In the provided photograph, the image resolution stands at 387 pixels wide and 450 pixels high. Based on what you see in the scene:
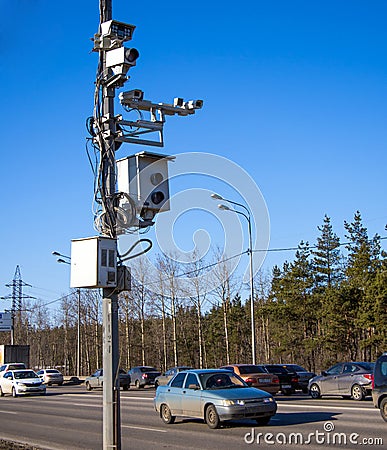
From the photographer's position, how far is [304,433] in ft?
47.2

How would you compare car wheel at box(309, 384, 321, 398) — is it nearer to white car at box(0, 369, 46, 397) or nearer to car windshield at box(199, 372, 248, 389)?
car windshield at box(199, 372, 248, 389)

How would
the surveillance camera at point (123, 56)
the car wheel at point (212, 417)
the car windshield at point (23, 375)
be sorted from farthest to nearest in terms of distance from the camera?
the car windshield at point (23, 375)
the car wheel at point (212, 417)
the surveillance camera at point (123, 56)

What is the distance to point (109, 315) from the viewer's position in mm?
7961

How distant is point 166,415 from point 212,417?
2.30 meters

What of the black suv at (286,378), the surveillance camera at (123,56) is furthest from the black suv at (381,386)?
the black suv at (286,378)

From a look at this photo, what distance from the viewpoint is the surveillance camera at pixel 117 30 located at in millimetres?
8250

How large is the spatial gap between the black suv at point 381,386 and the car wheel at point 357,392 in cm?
972

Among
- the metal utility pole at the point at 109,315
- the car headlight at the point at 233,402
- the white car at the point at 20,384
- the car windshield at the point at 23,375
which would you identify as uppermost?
the metal utility pole at the point at 109,315

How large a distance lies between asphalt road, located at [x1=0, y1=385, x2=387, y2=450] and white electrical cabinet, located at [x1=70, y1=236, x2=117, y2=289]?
6.44 meters

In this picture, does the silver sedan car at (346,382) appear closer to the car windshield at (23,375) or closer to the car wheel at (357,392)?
the car wheel at (357,392)

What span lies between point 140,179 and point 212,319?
7353 centimetres

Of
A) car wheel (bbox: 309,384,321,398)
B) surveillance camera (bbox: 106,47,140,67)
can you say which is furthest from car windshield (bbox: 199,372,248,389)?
car wheel (bbox: 309,384,321,398)

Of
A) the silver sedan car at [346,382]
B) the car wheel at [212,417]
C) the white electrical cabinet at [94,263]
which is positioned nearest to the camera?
the white electrical cabinet at [94,263]

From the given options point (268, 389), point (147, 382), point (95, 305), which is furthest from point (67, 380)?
point (268, 389)
